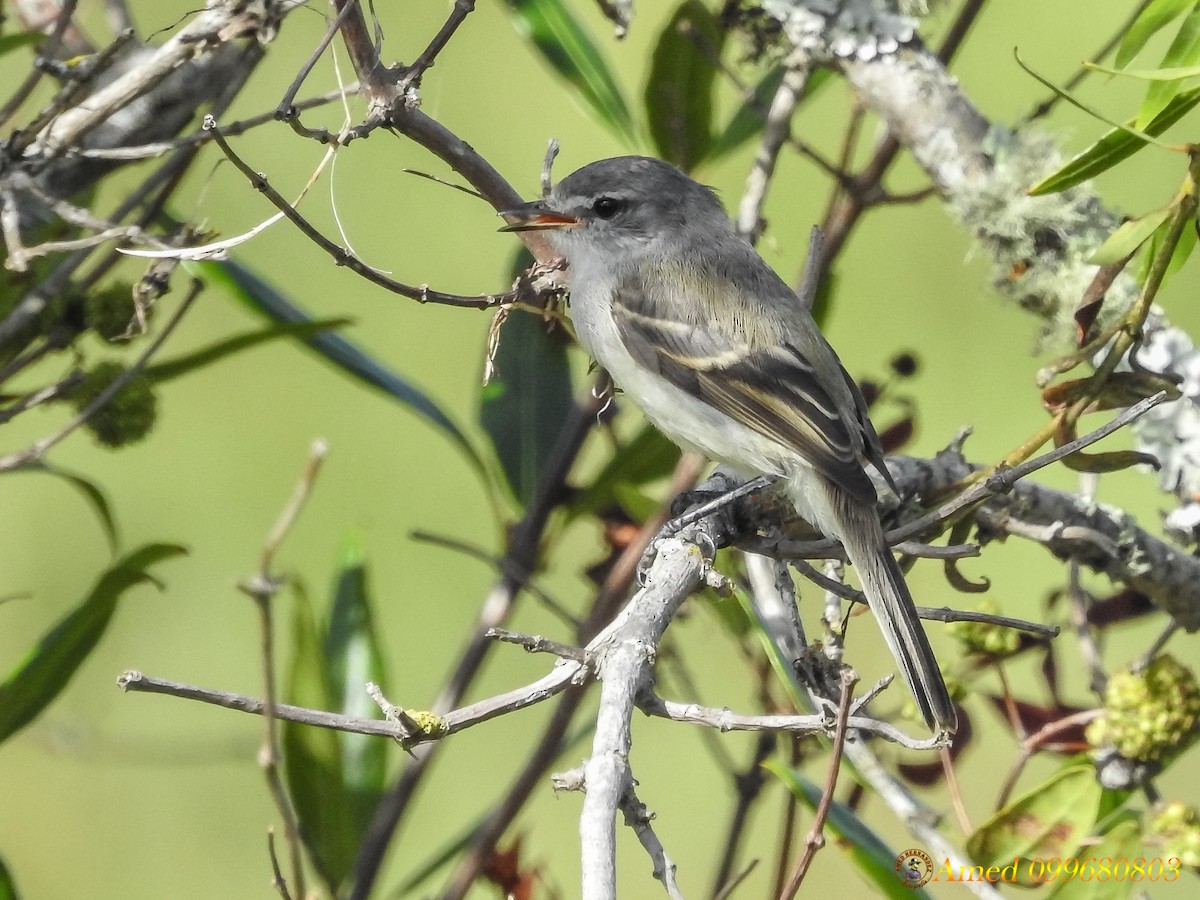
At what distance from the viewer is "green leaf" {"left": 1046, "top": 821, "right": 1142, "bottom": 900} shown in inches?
75.1

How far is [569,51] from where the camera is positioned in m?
2.64

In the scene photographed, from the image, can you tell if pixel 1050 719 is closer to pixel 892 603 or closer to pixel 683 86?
pixel 892 603

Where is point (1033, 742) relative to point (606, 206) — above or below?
below

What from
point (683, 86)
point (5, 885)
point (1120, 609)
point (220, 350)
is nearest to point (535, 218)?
point (683, 86)

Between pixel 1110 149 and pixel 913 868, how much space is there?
1.08 m

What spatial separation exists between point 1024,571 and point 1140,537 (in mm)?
2627

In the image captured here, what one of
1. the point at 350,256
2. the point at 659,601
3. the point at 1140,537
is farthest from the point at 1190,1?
the point at 350,256

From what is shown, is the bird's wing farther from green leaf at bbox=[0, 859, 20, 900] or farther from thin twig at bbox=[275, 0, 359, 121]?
green leaf at bbox=[0, 859, 20, 900]

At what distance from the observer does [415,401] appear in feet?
8.66

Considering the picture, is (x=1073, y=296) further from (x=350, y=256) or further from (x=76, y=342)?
(x=76, y=342)

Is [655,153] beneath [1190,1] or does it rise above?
above

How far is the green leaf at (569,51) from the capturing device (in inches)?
104

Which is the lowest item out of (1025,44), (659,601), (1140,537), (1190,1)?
(659,601)

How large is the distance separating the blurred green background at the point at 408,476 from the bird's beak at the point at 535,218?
1568mm
